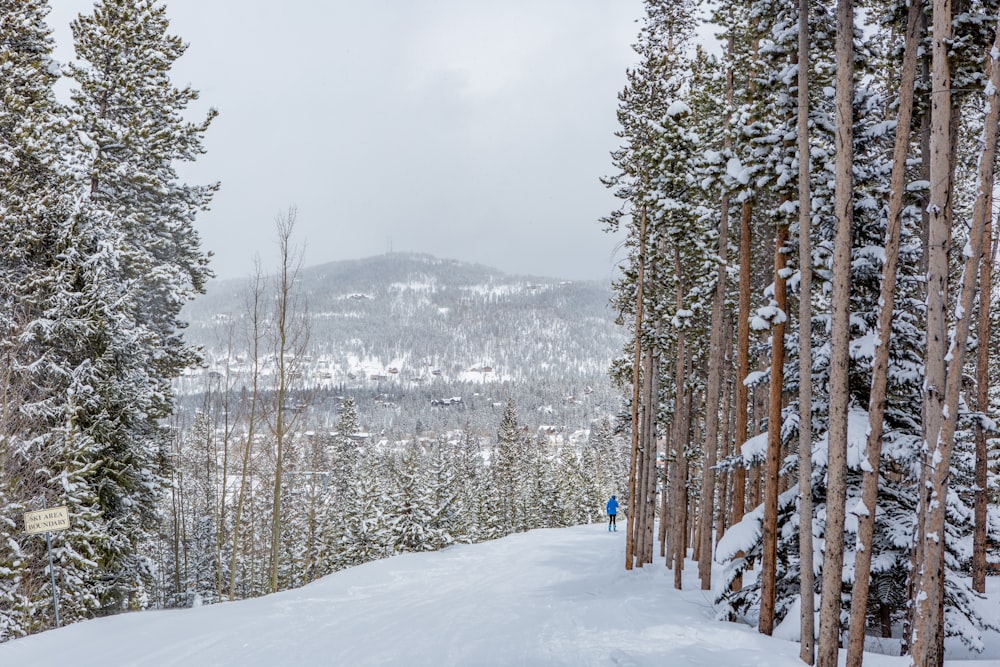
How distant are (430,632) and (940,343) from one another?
842 centimetres

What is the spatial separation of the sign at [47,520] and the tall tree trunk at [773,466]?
11945 millimetres

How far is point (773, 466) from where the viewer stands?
32.3 ft

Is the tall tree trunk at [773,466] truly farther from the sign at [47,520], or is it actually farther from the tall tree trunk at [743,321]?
the sign at [47,520]

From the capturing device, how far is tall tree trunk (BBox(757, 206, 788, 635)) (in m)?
9.67

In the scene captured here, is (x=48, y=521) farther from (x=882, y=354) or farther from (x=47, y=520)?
(x=882, y=354)

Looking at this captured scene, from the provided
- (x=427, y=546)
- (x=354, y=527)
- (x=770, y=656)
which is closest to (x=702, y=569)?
(x=770, y=656)

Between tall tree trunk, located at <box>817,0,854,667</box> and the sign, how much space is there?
12.2 m

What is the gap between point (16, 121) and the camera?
499 inches

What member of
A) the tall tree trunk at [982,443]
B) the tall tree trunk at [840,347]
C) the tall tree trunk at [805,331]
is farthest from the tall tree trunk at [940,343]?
the tall tree trunk at [982,443]

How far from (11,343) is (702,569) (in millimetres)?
17035

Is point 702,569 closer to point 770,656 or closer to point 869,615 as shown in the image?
point 869,615

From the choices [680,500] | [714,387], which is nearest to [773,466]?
[714,387]

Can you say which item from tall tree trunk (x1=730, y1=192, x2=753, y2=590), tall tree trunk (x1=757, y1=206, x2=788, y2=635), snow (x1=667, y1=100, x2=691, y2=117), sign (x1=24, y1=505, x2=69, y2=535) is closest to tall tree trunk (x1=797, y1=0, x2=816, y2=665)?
tall tree trunk (x1=757, y1=206, x2=788, y2=635)

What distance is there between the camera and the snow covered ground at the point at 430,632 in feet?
25.6
